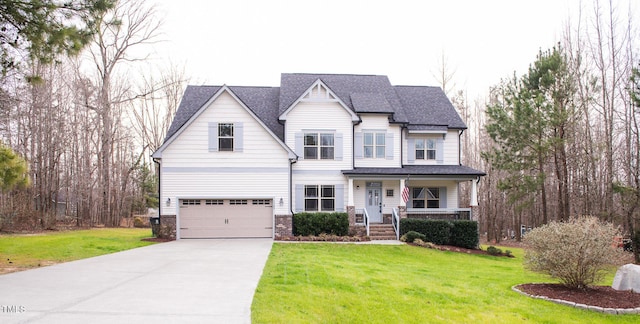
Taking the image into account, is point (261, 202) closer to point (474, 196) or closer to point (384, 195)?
point (384, 195)

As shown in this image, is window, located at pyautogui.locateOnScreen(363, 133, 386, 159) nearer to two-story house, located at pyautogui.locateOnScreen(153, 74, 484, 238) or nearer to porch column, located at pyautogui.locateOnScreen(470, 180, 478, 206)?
two-story house, located at pyautogui.locateOnScreen(153, 74, 484, 238)

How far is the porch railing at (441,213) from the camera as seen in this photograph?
23.5m

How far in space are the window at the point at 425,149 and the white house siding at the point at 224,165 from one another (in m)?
7.53

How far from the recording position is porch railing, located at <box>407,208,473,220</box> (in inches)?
926

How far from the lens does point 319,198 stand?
23.7 meters

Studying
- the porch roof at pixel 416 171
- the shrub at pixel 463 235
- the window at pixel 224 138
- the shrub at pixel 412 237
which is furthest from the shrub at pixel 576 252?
the window at pixel 224 138

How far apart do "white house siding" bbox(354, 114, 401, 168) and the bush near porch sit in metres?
3.76

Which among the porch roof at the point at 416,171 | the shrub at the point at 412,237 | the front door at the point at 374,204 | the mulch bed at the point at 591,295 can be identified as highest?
the porch roof at the point at 416,171

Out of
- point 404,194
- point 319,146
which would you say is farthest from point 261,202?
point 404,194

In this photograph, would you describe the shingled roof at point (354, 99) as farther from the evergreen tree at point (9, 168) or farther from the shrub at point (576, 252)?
the shrub at point (576, 252)

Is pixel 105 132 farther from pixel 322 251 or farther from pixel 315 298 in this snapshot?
pixel 315 298

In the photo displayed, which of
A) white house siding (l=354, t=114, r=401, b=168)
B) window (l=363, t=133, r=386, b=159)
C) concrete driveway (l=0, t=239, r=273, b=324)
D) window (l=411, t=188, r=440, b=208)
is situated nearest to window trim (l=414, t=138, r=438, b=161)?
white house siding (l=354, t=114, r=401, b=168)

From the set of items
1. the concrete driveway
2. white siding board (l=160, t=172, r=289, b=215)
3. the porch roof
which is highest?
the porch roof

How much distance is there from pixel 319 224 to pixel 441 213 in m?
6.43
